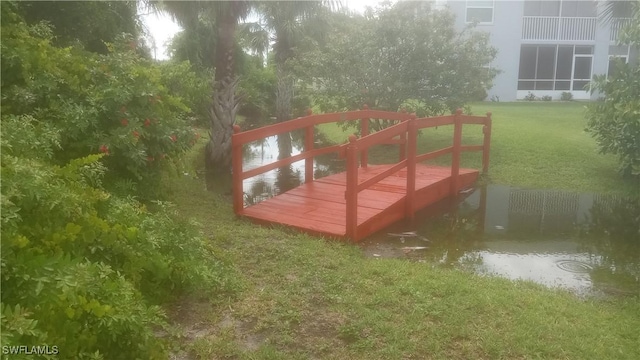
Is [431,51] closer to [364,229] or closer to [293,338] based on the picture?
[364,229]

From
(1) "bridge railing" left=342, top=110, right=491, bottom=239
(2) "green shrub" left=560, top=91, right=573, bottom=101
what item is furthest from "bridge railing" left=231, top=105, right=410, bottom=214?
(2) "green shrub" left=560, top=91, right=573, bottom=101

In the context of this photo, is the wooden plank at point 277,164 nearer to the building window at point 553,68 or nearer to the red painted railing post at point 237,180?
the red painted railing post at point 237,180

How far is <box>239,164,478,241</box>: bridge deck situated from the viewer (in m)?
7.79

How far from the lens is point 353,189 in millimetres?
7445

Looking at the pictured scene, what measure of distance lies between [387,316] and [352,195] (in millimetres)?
2728

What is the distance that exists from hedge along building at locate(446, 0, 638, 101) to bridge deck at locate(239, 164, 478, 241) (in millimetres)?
18735

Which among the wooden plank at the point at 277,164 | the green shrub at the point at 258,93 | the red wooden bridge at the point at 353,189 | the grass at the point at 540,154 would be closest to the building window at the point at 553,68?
the grass at the point at 540,154

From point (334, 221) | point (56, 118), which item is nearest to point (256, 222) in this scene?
point (334, 221)

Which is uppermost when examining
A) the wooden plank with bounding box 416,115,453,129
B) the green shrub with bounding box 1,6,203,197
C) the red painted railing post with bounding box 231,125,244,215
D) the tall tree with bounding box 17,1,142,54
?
the tall tree with bounding box 17,1,142,54

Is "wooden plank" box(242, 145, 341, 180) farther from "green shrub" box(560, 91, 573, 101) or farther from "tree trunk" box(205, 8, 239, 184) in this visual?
"green shrub" box(560, 91, 573, 101)

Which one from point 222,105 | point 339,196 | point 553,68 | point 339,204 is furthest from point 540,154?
point 553,68

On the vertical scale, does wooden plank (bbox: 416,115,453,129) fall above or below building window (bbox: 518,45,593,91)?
below

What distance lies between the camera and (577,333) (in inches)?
187

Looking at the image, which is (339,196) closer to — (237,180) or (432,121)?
(237,180)
